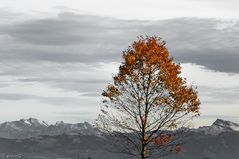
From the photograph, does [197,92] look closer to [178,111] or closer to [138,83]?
[178,111]

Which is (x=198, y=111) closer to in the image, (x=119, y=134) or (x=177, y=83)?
(x=177, y=83)

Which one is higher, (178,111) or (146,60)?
(146,60)

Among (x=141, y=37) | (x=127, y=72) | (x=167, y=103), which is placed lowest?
(x=167, y=103)

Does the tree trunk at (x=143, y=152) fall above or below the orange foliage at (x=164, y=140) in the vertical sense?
below

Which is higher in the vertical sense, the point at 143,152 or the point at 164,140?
the point at 164,140

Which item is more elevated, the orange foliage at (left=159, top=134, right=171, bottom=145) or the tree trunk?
the orange foliage at (left=159, top=134, right=171, bottom=145)

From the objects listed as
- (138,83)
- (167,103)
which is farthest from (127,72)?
(167,103)

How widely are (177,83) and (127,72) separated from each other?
503 centimetres

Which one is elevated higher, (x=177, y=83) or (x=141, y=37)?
(x=141, y=37)

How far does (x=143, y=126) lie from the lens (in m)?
52.1

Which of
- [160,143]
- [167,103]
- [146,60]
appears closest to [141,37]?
[146,60]

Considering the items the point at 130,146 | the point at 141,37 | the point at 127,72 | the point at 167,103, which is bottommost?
the point at 130,146

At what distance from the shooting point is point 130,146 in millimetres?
53906

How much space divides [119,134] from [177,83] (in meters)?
8.05
